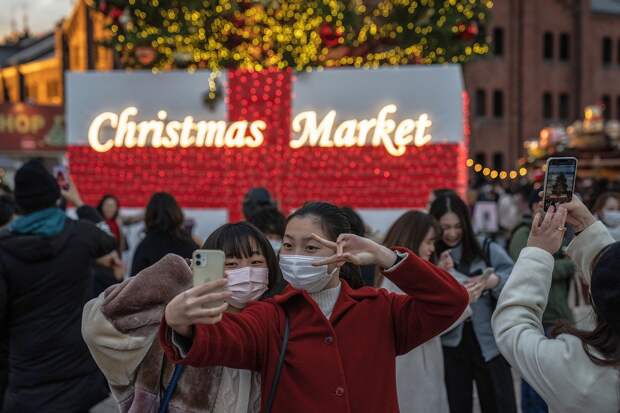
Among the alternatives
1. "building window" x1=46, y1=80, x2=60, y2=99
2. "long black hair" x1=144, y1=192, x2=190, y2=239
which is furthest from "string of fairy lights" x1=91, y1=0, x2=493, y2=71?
"building window" x1=46, y1=80, x2=60, y2=99

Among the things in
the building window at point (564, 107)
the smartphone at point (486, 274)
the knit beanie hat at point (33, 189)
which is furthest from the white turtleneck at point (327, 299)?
the building window at point (564, 107)

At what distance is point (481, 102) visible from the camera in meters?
43.7

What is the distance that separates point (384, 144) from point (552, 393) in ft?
31.2

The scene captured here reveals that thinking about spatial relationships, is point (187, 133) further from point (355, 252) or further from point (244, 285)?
point (355, 252)

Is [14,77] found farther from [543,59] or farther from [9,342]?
[9,342]

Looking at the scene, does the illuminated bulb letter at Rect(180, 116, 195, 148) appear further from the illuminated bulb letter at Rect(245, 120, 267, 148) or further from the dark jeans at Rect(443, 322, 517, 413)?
the dark jeans at Rect(443, 322, 517, 413)

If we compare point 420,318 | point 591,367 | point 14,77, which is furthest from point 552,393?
point 14,77

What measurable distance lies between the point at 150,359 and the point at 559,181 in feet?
5.20

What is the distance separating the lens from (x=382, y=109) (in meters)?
11.7

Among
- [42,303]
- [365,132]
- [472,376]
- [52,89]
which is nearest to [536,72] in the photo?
[52,89]

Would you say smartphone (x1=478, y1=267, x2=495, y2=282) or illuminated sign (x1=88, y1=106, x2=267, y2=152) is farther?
illuminated sign (x1=88, y1=106, x2=267, y2=152)

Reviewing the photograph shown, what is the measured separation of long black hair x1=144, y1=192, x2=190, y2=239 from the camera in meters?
6.13

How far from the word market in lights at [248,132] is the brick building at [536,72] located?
31.6m

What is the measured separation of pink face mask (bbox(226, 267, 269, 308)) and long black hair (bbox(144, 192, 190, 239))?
10.5 feet
